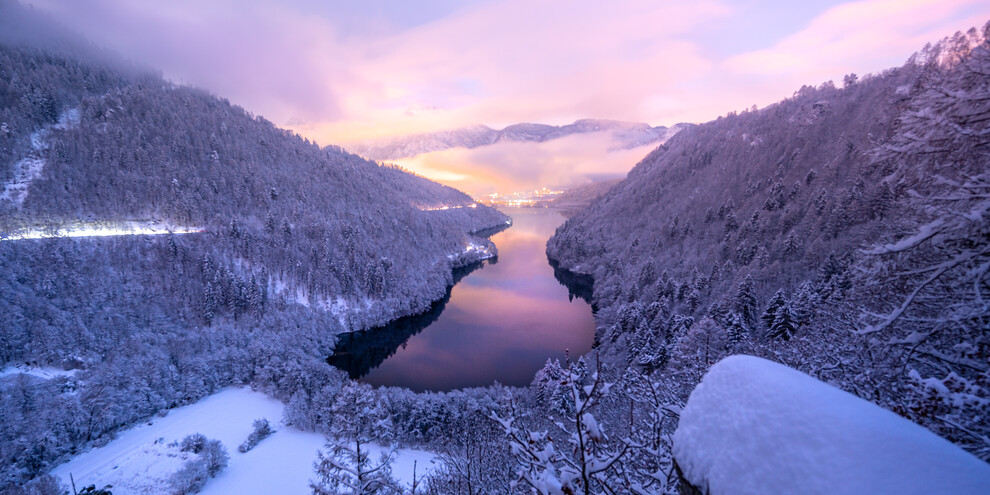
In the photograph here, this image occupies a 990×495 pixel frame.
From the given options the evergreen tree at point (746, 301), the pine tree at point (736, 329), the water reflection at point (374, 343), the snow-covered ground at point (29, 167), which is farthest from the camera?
the snow-covered ground at point (29, 167)

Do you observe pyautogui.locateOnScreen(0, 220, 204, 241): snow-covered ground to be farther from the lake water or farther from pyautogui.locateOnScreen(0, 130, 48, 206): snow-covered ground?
the lake water

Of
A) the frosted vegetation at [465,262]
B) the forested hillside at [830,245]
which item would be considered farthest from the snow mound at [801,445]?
the forested hillside at [830,245]

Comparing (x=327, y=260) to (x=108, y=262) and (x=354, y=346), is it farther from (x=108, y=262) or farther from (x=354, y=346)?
(x=108, y=262)

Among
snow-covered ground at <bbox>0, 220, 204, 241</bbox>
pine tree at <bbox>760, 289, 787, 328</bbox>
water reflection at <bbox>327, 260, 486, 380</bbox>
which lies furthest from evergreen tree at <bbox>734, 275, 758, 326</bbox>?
snow-covered ground at <bbox>0, 220, 204, 241</bbox>

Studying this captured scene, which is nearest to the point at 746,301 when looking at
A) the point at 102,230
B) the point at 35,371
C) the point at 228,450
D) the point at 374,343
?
the point at 228,450

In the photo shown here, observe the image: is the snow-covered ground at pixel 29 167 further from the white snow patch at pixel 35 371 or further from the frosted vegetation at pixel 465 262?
the white snow patch at pixel 35 371

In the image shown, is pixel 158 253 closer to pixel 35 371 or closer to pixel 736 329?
pixel 35 371
